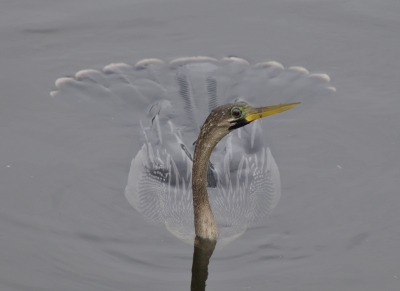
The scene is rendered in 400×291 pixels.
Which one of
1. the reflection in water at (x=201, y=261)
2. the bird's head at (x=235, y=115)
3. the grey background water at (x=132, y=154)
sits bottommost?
the reflection in water at (x=201, y=261)

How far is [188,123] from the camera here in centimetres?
855

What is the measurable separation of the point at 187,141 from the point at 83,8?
3.24m

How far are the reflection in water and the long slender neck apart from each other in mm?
65

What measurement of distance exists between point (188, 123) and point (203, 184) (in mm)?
1506

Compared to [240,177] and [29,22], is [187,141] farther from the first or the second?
[29,22]

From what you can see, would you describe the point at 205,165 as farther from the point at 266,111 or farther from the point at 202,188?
the point at 266,111

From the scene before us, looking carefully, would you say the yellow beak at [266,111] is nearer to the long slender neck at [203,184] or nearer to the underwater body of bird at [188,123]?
the long slender neck at [203,184]

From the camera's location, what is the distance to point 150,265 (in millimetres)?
6867

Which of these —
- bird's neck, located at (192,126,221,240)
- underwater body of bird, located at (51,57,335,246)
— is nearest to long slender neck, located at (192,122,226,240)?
bird's neck, located at (192,126,221,240)

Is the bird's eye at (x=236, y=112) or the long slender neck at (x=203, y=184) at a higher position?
the bird's eye at (x=236, y=112)

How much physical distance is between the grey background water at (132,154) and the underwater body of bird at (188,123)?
168 millimetres

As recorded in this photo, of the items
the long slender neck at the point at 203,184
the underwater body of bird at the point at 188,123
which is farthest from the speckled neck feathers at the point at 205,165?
the underwater body of bird at the point at 188,123

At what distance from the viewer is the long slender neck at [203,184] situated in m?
6.91

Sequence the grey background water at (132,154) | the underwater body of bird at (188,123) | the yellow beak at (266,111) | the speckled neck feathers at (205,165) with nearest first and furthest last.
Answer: the yellow beak at (266,111) < the speckled neck feathers at (205,165) < the grey background water at (132,154) < the underwater body of bird at (188,123)
